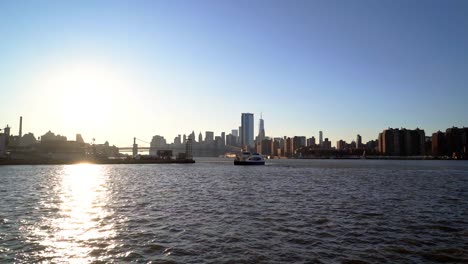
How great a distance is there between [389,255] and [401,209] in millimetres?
15969

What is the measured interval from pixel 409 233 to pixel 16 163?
512ft

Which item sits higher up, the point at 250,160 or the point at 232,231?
the point at 250,160

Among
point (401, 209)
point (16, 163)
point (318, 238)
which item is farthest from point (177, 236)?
point (16, 163)

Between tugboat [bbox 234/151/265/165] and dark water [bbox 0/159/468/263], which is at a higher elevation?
tugboat [bbox 234/151/265/165]

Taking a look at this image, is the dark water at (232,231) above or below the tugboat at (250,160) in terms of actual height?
below

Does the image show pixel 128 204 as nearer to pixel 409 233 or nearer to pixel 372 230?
pixel 372 230

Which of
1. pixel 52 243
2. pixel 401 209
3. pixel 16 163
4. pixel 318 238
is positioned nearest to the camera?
pixel 52 243

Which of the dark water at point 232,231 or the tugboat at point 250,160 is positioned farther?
the tugboat at point 250,160

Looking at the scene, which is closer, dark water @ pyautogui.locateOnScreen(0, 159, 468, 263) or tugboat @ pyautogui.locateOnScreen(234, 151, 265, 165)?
dark water @ pyautogui.locateOnScreen(0, 159, 468, 263)

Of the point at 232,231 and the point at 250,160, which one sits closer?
the point at 232,231

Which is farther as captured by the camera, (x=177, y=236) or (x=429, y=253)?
(x=177, y=236)

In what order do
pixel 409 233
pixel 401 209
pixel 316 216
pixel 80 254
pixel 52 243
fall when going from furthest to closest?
pixel 401 209
pixel 316 216
pixel 409 233
pixel 52 243
pixel 80 254

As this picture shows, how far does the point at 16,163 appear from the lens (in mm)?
139625

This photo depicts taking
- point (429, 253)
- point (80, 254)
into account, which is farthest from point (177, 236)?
point (429, 253)
